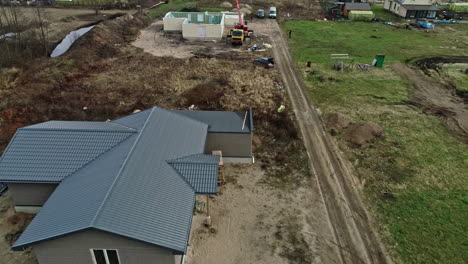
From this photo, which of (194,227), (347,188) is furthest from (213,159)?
(347,188)

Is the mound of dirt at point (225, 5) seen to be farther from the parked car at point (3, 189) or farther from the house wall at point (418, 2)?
the parked car at point (3, 189)

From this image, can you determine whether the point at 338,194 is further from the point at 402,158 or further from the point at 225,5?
the point at 225,5

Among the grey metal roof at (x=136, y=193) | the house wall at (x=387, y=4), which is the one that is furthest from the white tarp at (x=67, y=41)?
the house wall at (x=387, y=4)

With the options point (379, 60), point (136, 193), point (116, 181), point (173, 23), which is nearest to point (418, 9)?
point (379, 60)

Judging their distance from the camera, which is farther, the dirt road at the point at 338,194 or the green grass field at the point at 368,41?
the green grass field at the point at 368,41

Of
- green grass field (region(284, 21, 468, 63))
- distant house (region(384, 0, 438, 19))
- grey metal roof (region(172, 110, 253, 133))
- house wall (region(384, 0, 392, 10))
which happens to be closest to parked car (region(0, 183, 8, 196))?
grey metal roof (region(172, 110, 253, 133))

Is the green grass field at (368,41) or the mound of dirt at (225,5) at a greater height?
the mound of dirt at (225,5)
